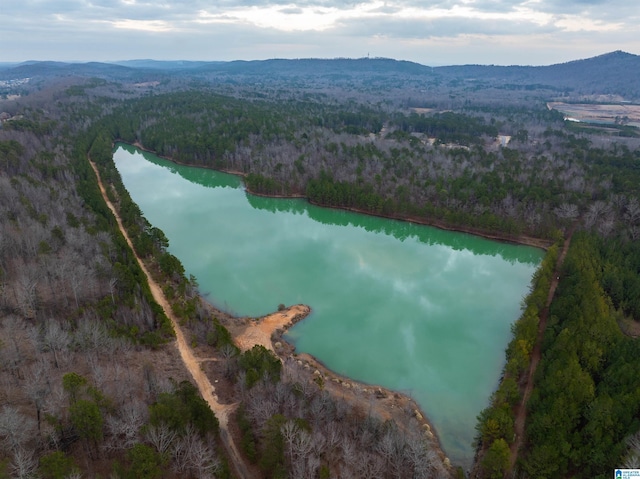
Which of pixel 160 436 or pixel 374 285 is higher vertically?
pixel 160 436

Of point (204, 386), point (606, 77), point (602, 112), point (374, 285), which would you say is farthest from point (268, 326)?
point (606, 77)

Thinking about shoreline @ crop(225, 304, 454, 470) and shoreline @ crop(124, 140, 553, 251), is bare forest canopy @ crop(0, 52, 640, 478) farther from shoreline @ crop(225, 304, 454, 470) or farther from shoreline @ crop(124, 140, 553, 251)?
shoreline @ crop(225, 304, 454, 470)

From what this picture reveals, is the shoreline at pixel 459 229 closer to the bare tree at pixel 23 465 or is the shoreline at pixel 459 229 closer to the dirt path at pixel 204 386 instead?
the dirt path at pixel 204 386

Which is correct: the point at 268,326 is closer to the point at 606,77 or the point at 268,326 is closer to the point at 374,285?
the point at 374,285

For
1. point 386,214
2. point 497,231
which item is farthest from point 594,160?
point 386,214

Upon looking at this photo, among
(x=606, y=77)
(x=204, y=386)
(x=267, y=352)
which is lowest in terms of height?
(x=204, y=386)

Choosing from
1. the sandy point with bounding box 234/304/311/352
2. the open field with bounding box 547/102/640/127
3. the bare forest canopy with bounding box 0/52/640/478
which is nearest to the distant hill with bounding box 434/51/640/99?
the open field with bounding box 547/102/640/127

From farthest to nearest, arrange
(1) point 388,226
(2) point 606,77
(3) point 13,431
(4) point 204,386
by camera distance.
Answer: (2) point 606,77 → (1) point 388,226 → (4) point 204,386 → (3) point 13,431
